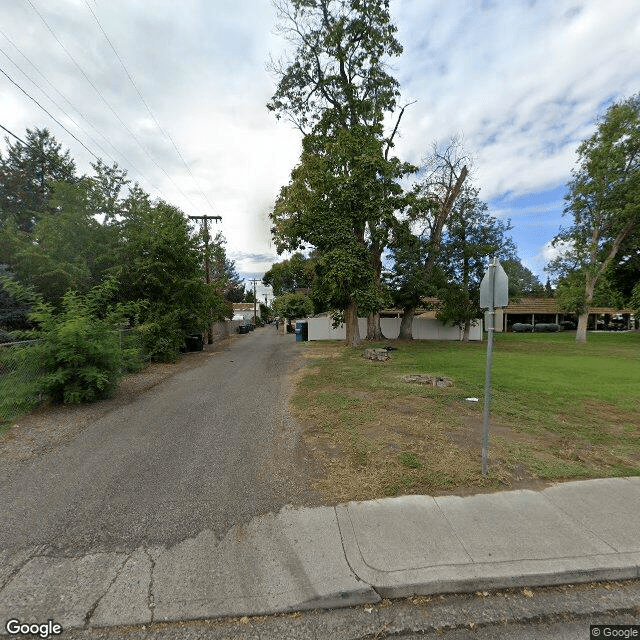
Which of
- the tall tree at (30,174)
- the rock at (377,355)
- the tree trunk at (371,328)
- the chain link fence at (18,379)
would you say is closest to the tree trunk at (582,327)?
the tree trunk at (371,328)

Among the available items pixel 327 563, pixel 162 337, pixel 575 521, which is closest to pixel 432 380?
pixel 575 521

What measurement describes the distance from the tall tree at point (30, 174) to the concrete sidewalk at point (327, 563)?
27000 millimetres

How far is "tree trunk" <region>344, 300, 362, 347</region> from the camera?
53.5ft

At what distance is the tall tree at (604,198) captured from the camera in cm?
2036

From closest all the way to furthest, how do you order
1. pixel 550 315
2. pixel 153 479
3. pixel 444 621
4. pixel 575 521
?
1. pixel 444 621
2. pixel 575 521
3. pixel 153 479
4. pixel 550 315

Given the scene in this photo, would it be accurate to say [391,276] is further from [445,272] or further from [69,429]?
[69,429]

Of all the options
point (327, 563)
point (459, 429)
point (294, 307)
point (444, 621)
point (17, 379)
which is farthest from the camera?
point (294, 307)

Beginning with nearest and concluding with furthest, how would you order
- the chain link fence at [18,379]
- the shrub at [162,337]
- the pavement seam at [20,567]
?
the pavement seam at [20,567] < the chain link fence at [18,379] < the shrub at [162,337]

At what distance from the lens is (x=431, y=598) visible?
7.25ft

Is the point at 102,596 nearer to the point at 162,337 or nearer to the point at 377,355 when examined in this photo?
the point at 377,355

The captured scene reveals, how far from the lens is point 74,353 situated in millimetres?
6324

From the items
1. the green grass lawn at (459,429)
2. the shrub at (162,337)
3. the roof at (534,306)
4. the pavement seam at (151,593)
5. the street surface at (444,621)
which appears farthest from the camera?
the roof at (534,306)

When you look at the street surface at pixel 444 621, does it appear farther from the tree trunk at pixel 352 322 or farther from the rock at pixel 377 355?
the tree trunk at pixel 352 322

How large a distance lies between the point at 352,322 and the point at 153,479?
1366cm
